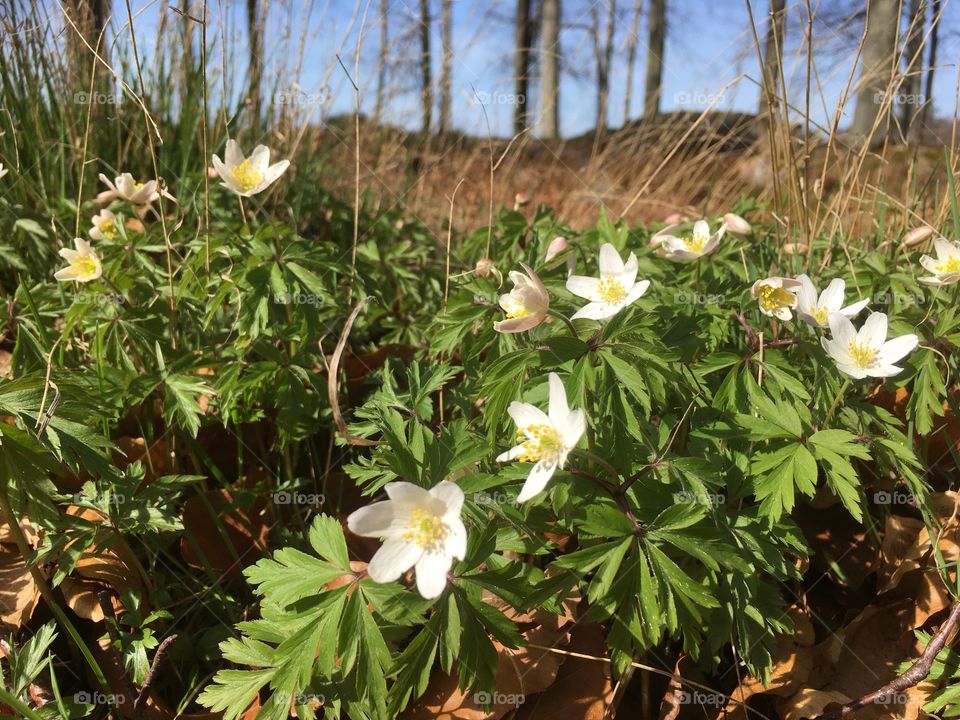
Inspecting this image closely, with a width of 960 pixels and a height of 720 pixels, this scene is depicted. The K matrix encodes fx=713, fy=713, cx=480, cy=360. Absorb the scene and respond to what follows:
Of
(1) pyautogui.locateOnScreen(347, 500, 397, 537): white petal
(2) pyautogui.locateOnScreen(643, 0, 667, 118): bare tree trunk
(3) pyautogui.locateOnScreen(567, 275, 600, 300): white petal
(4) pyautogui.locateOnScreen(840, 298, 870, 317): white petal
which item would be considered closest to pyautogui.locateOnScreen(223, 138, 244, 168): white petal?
(3) pyautogui.locateOnScreen(567, 275, 600, 300): white petal

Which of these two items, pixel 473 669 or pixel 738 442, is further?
pixel 738 442

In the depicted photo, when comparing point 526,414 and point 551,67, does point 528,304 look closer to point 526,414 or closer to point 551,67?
point 526,414

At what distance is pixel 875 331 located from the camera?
5.77ft

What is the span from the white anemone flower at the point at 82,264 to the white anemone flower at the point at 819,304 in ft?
6.40

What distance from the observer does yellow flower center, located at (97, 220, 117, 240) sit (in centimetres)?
252

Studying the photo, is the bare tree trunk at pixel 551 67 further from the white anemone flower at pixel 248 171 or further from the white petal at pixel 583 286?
the white petal at pixel 583 286

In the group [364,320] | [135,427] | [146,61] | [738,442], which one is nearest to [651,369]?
[738,442]

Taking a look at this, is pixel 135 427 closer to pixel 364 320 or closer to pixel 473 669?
pixel 364 320

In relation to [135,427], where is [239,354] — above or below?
above

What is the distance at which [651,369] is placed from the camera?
160 centimetres

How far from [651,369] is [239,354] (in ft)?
3.98

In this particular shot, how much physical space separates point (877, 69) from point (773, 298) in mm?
2338

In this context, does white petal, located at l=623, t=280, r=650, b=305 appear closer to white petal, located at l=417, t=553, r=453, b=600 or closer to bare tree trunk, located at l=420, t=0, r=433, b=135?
white petal, located at l=417, t=553, r=453, b=600

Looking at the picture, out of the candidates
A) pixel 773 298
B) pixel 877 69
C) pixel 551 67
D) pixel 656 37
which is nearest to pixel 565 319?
pixel 773 298
